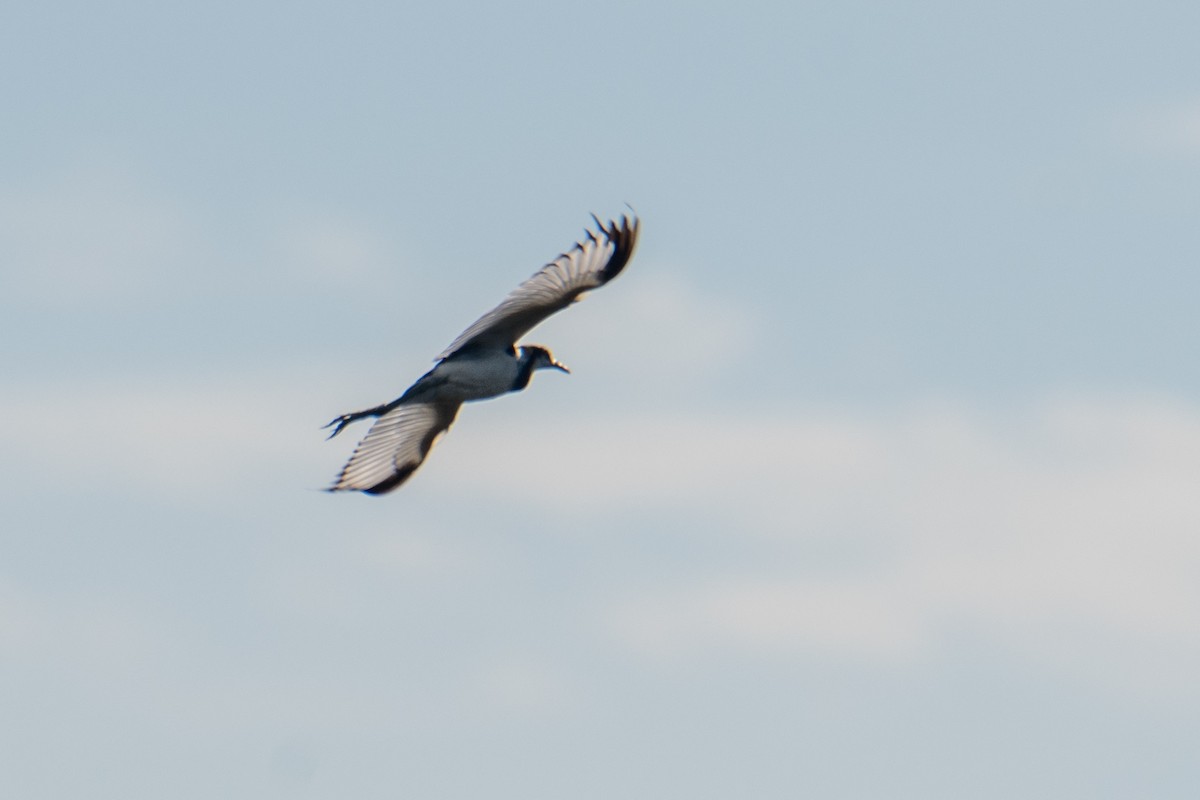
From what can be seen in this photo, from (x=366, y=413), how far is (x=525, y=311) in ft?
8.70

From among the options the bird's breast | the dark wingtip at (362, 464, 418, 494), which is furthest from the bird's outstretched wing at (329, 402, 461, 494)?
the bird's breast

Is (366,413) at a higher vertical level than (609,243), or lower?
lower

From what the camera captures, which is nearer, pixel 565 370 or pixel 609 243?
pixel 609 243

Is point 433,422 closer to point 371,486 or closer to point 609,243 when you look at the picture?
point 371,486

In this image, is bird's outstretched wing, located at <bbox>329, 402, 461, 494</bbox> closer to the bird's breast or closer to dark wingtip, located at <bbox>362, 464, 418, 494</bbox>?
dark wingtip, located at <bbox>362, 464, 418, 494</bbox>

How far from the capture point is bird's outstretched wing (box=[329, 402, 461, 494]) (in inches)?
1211

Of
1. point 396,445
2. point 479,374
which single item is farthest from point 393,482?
point 479,374

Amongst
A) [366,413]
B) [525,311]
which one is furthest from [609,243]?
[366,413]

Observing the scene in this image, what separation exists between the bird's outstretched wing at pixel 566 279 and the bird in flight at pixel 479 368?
0.04 feet

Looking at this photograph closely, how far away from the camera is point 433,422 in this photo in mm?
31578

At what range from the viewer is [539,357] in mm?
31328

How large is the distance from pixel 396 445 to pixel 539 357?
229 cm

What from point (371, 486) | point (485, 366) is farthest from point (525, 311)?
point (371, 486)

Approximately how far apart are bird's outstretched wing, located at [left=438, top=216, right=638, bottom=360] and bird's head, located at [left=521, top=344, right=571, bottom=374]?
1145 millimetres
